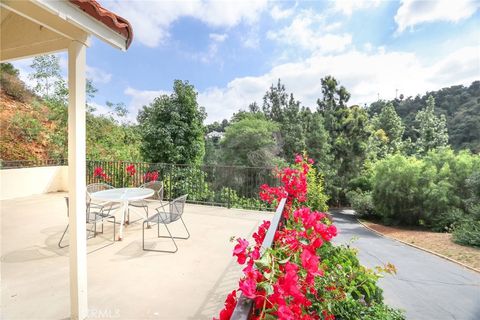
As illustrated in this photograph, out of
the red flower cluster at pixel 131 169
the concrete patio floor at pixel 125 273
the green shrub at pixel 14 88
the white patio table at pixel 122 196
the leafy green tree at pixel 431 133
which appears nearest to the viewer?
the concrete patio floor at pixel 125 273

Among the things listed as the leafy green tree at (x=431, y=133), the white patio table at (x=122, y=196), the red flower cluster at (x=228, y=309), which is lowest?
the red flower cluster at (x=228, y=309)

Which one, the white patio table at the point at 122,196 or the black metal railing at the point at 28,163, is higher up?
the black metal railing at the point at 28,163

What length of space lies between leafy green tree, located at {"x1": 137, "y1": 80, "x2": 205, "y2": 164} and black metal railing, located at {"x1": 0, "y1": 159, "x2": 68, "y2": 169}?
2.27 m

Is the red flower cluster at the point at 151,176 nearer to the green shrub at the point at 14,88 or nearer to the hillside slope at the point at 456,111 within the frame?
the green shrub at the point at 14,88

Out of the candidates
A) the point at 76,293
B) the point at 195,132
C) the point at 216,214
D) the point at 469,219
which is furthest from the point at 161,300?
the point at 469,219

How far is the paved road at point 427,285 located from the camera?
173 inches

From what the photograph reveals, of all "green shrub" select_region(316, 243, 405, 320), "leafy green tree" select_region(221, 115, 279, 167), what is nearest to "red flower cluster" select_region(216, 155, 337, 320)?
"green shrub" select_region(316, 243, 405, 320)

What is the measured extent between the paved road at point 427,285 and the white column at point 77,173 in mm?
5127

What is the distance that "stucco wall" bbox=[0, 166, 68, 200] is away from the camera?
5.45 meters

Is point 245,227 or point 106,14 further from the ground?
point 106,14

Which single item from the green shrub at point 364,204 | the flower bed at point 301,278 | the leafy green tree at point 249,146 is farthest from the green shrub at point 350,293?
the green shrub at point 364,204

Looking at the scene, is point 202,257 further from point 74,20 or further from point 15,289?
point 74,20

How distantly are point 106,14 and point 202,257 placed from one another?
249 cm

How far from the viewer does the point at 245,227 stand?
12.9ft
